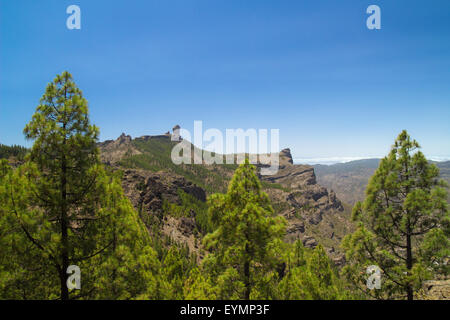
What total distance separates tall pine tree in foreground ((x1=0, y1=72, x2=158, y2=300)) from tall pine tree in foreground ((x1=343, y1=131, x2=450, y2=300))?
12442mm

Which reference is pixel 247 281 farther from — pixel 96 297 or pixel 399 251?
pixel 399 251

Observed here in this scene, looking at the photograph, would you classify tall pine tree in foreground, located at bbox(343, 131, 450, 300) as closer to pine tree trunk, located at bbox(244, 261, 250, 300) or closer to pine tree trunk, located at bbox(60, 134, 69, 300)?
pine tree trunk, located at bbox(244, 261, 250, 300)

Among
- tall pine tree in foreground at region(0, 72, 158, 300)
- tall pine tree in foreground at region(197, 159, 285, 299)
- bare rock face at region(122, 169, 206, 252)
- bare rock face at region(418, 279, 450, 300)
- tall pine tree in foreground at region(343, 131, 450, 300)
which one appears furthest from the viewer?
bare rock face at region(122, 169, 206, 252)

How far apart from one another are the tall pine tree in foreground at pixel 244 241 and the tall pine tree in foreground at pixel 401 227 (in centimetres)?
588

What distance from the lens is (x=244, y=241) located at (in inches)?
446

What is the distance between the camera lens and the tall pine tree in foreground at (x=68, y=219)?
9.39 meters

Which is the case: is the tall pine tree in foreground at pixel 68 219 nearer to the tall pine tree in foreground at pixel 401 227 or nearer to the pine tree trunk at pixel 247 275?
the pine tree trunk at pixel 247 275

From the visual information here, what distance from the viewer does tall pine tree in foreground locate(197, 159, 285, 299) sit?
11.3 metres

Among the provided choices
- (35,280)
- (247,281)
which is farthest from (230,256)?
(35,280)

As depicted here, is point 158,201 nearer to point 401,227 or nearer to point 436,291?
point 436,291

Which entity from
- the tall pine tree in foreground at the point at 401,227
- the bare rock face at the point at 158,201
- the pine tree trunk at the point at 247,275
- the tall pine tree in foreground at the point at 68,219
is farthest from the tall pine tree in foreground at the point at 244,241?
the bare rock face at the point at 158,201

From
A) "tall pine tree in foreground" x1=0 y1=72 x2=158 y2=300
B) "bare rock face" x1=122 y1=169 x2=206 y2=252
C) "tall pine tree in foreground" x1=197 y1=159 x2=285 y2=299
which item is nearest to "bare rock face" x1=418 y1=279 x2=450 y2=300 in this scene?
"tall pine tree in foreground" x1=197 y1=159 x2=285 y2=299
